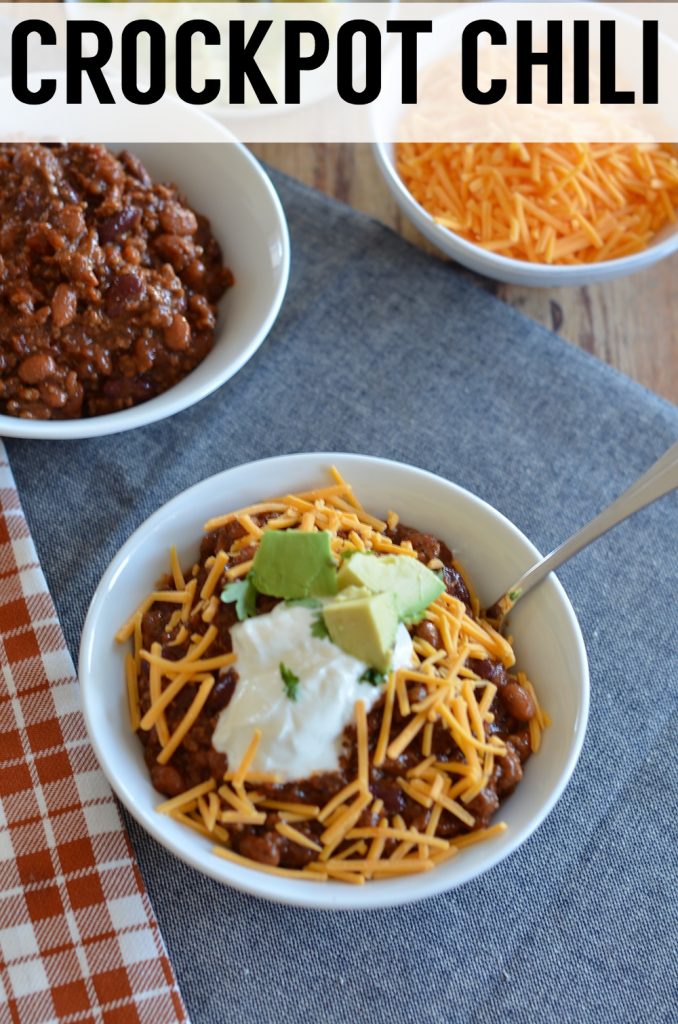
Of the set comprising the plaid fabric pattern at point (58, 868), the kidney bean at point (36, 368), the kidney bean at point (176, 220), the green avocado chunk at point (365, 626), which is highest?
the kidney bean at point (176, 220)

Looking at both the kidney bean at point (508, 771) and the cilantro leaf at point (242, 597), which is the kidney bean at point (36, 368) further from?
the kidney bean at point (508, 771)

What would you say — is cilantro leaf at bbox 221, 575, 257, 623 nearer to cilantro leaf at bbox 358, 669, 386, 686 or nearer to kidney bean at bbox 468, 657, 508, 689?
cilantro leaf at bbox 358, 669, 386, 686

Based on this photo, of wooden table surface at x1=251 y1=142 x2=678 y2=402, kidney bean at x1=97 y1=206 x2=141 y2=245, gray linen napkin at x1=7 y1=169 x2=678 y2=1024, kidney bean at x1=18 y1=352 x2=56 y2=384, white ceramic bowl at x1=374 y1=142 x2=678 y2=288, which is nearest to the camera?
gray linen napkin at x1=7 y1=169 x2=678 y2=1024

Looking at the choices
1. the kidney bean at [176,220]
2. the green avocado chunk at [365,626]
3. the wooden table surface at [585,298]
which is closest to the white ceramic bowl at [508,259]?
the wooden table surface at [585,298]

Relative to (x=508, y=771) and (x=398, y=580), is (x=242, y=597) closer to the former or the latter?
(x=398, y=580)

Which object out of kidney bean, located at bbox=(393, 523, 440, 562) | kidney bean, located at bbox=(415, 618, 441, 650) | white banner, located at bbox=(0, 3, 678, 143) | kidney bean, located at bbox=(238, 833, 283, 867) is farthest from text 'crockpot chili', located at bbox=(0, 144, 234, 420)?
kidney bean, located at bbox=(238, 833, 283, 867)

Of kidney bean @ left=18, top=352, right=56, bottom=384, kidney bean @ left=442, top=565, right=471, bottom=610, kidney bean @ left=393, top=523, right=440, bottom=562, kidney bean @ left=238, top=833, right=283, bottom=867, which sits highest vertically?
kidney bean @ left=18, top=352, right=56, bottom=384
